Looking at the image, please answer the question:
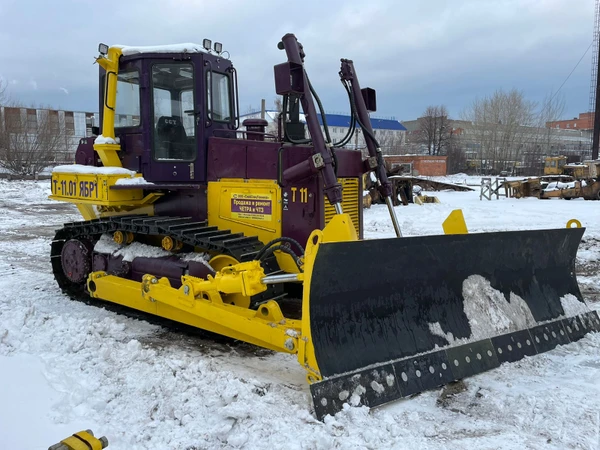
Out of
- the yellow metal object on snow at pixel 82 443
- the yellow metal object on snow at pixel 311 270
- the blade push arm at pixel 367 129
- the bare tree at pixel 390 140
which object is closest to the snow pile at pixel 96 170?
the blade push arm at pixel 367 129

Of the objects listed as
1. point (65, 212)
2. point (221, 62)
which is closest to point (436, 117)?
point (65, 212)

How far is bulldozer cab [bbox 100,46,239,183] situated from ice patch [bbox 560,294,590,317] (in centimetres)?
398

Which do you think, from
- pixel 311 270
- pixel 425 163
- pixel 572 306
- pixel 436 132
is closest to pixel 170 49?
pixel 311 270

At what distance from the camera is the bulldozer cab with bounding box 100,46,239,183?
539cm

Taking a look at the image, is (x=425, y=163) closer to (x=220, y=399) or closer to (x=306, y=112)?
(x=306, y=112)

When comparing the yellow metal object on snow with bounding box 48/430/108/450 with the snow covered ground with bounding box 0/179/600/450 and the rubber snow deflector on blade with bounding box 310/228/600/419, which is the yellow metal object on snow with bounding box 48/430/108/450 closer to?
the snow covered ground with bounding box 0/179/600/450

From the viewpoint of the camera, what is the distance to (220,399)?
11.5 feet

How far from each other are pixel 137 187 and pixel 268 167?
1648 millimetres

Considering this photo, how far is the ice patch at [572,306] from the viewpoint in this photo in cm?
482

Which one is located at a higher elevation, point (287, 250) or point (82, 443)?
point (287, 250)

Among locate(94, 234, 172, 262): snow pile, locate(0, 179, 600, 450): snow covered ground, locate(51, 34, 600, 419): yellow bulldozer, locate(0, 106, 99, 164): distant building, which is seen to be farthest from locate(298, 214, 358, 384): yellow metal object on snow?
locate(0, 106, 99, 164): distant building

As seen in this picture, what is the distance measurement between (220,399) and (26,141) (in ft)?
116

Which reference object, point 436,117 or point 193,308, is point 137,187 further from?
point 436,117

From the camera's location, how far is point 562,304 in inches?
191
